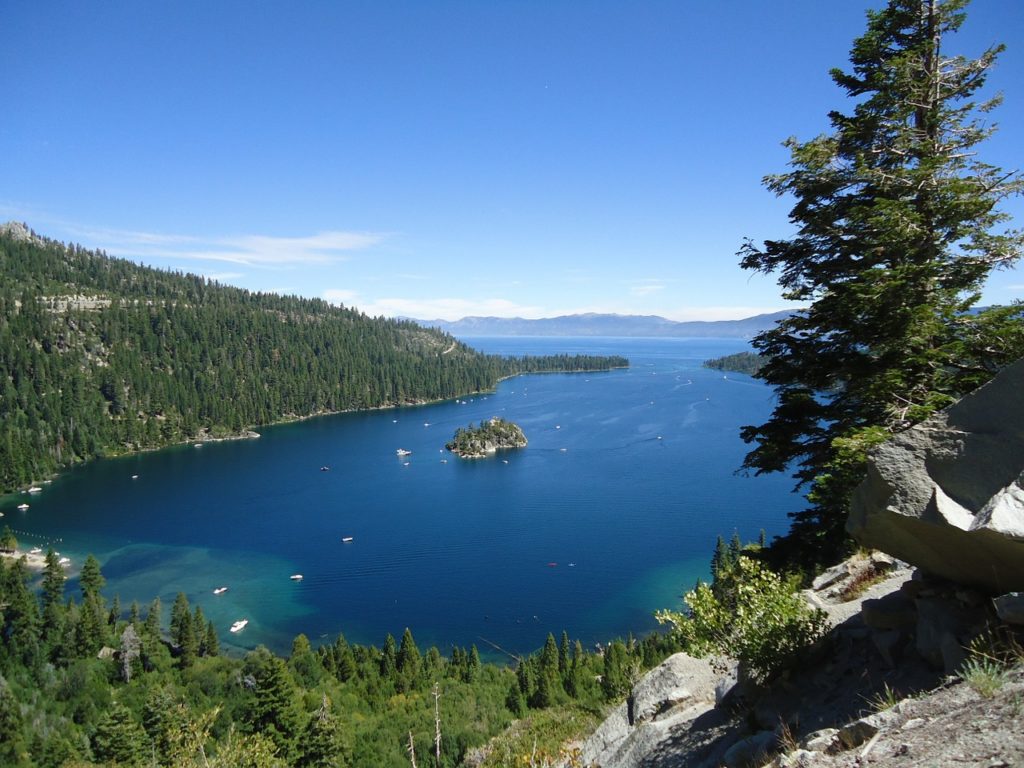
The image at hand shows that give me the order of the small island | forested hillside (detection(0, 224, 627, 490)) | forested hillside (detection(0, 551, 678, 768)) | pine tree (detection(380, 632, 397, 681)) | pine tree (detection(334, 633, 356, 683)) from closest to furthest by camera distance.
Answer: forested hillside (detection(0, 551, 678, 768)), pine tree (detection(380, 632, 397, 681)), pine tree (detection(334, 633, 356, 683)), the small island, forested hillside (detection(0, 224, 627, 490))

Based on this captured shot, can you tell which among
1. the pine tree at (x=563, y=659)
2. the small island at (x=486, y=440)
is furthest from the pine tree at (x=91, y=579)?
the small island at (x=486, y=440)

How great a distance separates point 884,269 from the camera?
11.1 meters

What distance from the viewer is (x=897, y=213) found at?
418 inches

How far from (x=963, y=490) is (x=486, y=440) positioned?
110560 millimetres

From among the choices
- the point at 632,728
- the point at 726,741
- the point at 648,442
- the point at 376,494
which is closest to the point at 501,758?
the point at 632,728

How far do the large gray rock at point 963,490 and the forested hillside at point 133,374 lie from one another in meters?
122

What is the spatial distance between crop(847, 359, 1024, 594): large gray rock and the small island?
10566 centimetres

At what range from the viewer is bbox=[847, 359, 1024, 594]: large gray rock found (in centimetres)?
568

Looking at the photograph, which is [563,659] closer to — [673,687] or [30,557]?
[673,687]

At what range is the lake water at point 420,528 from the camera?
171ft

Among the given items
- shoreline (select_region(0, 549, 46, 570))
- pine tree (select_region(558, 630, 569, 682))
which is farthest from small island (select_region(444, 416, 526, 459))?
pine tree (select_region(558, 630, 569, 682))

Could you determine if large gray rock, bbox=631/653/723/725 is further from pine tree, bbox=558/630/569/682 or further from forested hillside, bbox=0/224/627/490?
forested hillside, bbox=0/224/627/490

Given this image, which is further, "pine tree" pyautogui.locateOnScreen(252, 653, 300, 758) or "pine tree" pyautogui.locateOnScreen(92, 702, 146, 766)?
"pine tree" pyautogui.locateOnScreen(92, 702, 146, 766)

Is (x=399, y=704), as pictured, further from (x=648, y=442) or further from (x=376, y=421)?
(x=376, y=421)
